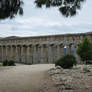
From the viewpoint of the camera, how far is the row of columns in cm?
3358

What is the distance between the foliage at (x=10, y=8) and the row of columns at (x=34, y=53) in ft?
81.3

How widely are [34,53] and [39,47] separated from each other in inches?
78.5

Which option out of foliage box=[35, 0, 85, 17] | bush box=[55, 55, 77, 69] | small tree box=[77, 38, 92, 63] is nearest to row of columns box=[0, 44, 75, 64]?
small tree box=[77, 38, 92, 63]

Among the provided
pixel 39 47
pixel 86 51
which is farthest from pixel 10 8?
pixel 39 47

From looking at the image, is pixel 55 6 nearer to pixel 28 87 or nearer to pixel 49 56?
pixel 28 87

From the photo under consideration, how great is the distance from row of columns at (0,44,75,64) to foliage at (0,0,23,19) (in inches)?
975

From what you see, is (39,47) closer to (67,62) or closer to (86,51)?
(86,51)

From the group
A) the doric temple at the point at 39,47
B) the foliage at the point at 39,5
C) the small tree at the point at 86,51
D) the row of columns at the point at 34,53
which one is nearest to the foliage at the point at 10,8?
the foliage at the point at 39,5

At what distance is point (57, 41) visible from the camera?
3312 cm

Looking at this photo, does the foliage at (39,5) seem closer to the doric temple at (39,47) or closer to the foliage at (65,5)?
the foliage at (65,5)

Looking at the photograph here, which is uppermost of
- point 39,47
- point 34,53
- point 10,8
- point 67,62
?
point 10,8

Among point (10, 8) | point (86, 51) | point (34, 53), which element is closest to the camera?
point (10, 8)

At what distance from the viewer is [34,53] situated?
3656 cm

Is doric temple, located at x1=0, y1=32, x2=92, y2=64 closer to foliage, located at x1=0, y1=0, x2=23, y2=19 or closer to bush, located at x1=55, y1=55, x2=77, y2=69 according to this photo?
bush, located at x1=55, y1=55, x2=77, y2=69
